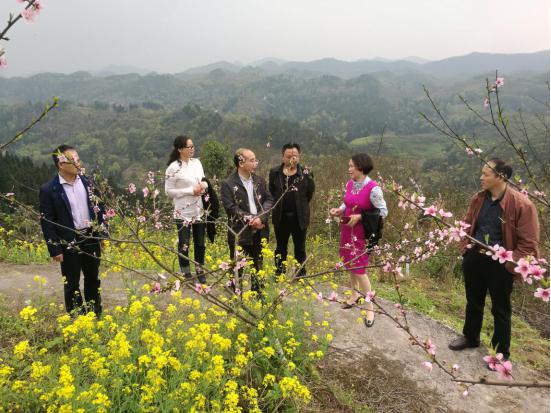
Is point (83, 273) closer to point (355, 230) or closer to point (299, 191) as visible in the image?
point (299, 191)

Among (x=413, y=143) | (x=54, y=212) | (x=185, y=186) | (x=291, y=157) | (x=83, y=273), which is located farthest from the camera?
(x=413, y=143)

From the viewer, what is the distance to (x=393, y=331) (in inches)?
187

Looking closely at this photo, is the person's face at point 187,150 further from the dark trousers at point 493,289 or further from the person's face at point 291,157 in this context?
the dark trousers at point 493,289

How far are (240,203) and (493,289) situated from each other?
120 inches

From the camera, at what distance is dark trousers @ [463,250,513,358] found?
3.93 meters

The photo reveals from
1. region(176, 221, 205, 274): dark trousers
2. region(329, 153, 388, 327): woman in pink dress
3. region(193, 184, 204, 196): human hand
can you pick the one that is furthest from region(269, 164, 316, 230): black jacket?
region(176, 221, 205, 274): dark trousers

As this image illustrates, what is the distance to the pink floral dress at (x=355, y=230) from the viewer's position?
443cm

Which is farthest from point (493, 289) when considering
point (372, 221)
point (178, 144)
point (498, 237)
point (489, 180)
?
point (178, 144)

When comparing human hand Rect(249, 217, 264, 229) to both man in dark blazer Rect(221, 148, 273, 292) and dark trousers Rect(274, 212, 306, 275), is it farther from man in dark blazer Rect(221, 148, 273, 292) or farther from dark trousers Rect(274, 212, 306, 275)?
dark trousers Rect(274, 212, 306, 275)

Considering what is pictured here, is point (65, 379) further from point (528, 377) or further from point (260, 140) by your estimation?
point (260, 140)

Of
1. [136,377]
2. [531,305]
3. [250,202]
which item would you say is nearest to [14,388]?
[136,377]

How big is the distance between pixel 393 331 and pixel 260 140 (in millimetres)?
100562

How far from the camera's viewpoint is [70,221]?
13.1 feet

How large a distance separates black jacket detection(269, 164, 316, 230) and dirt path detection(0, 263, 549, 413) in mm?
1354
